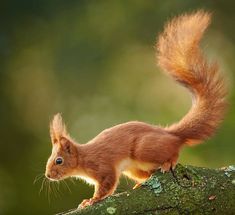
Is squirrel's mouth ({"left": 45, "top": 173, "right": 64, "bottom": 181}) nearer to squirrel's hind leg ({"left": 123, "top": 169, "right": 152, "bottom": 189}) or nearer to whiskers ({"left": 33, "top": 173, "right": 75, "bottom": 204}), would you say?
whiskers ({"left": 33, "top": 173, "right": 75, "bottom": 204})

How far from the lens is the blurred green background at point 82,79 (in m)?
7.67

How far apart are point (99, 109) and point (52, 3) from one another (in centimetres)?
146

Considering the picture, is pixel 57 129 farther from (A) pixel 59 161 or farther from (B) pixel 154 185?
(B) pixel 154 185

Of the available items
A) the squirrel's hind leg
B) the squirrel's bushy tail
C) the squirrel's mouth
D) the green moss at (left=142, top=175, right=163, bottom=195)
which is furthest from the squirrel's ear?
the green moss at (left=142, top=175, right=163, bottom=195)

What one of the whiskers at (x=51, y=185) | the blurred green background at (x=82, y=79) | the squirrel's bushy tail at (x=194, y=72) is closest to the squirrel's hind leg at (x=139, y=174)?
the squirrel's bushy tail at (x=194, y=72)

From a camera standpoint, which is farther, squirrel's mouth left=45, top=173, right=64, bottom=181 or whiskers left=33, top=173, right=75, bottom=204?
whiskers left=33, top=173, right=75, bottom=204

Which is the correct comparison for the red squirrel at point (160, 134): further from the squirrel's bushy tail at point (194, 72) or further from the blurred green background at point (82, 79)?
the blurred green background at point (82, 79)

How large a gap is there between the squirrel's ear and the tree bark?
0.54 m

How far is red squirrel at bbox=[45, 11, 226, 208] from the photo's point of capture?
3357 millimetres

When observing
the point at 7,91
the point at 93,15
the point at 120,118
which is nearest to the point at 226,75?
the point at 120,118

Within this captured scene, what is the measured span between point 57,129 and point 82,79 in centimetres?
526

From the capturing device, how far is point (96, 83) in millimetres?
8836

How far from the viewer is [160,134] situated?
3400 millimetres

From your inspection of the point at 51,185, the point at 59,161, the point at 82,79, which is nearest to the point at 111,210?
the point at 59,161
